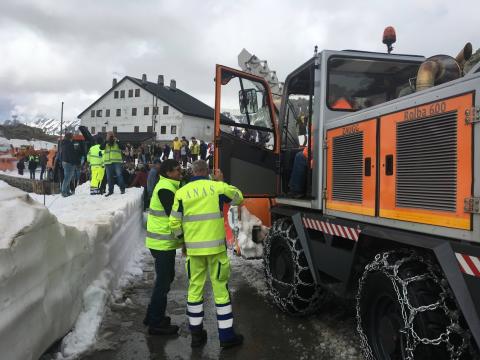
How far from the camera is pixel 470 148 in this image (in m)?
2.67

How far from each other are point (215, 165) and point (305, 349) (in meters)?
2.90

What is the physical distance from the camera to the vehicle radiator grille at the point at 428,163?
284cm

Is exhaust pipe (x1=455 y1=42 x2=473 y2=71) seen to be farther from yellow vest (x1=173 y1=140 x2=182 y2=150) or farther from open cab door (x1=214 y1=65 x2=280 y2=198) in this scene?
yellow vest (x1=173 y1=140 x2=182 y2=150)

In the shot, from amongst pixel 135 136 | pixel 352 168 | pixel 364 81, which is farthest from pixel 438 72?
pixel 135 136

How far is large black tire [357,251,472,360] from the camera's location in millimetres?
2643

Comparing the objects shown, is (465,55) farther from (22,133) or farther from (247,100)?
(22,133)

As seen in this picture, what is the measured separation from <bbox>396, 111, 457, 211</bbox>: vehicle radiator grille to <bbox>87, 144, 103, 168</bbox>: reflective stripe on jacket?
9873 mm

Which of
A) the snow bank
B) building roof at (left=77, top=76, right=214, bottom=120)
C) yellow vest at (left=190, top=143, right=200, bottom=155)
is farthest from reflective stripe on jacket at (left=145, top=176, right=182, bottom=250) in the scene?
building roof at (left=77, top=76, right=214, bottom=120)

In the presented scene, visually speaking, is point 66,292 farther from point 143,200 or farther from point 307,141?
point 143,200

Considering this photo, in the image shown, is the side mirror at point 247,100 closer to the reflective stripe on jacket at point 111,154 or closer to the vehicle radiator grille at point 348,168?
the vehicle radiator grille at point 348,168

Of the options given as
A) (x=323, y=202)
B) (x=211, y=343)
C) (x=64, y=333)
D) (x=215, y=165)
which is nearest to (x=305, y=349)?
(x=211, y=343)

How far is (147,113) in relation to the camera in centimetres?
6059

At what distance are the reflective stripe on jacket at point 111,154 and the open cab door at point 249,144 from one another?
5.46 m

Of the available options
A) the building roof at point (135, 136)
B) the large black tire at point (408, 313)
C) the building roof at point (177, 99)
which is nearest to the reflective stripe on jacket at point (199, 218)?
the large black tire at point (408, 313)
